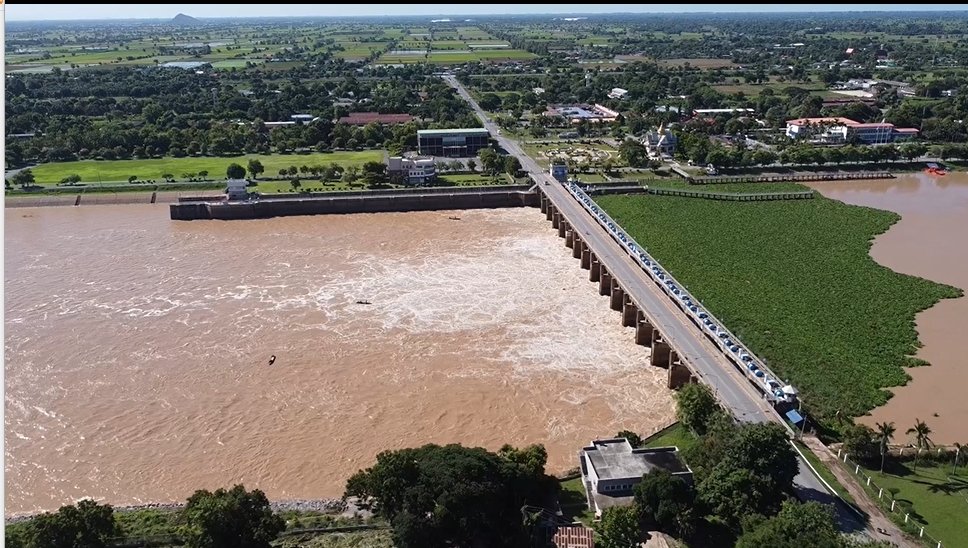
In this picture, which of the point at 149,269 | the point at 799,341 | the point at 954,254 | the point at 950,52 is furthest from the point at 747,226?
the point at 950,52

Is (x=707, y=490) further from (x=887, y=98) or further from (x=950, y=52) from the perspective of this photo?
(x=950, y=52)

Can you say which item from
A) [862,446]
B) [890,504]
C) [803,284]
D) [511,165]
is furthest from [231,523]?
[511,165]

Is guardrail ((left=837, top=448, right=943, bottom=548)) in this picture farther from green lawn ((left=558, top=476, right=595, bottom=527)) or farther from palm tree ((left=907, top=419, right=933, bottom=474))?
green lawn ((left=558, top=476, right=595, bottom=527))

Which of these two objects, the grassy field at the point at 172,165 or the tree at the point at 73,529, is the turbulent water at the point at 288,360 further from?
the grassy field at the point at 172,165

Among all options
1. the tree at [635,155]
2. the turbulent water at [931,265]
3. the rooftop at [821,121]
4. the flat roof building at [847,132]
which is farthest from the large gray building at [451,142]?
the rooftop at [821,121]

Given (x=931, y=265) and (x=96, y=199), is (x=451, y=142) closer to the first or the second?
(x=96, y=199)

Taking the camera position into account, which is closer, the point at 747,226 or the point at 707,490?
the point at 707,490

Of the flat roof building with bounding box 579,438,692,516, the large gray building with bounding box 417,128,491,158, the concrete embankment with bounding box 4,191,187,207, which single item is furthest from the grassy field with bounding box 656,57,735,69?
the flat roof building with bounding box 579,438,692,516
